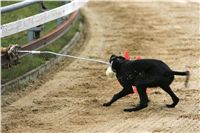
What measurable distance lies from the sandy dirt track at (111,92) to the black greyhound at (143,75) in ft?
0.67

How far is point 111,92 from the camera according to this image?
8.64m

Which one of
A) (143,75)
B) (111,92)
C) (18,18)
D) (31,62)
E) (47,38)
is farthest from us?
(18,18)

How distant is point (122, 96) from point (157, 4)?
9.72 meters

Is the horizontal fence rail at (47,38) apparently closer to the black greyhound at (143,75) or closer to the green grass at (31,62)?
the green grass at (31,62)

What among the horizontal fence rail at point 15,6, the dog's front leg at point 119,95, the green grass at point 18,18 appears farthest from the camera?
the green grass at point 18,18

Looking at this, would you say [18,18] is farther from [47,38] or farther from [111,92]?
[111,92]

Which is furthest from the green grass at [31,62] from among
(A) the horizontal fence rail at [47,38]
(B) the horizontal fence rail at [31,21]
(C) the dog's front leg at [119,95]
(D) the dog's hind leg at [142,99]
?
(D) the dog's hind leg at [142,99]

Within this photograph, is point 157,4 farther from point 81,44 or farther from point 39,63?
point 39,63

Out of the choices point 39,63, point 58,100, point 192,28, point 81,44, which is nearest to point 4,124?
point 58,100

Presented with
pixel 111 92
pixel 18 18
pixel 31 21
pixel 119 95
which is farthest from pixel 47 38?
pixel 119 95

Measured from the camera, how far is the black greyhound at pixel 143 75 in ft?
24.3

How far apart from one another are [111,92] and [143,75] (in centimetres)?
122

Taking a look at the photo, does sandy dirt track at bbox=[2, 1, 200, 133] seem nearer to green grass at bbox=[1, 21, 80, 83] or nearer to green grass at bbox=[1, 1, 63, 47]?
green grass at bbox=[1, 21, 80, 83]

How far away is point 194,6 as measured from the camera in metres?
16.5
